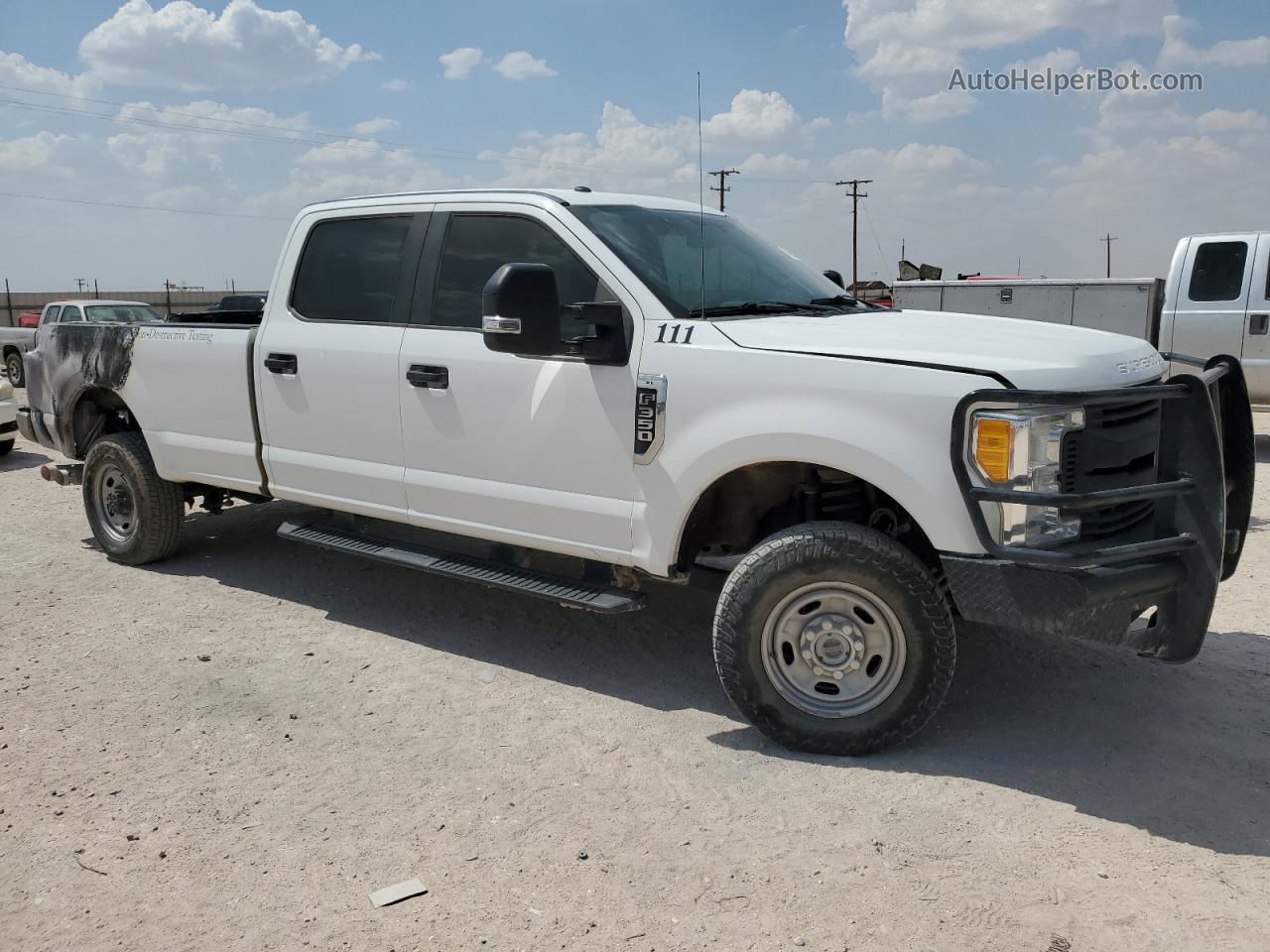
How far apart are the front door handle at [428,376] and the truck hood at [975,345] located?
1312 millimetres

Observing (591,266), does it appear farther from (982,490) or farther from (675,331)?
(982,490)

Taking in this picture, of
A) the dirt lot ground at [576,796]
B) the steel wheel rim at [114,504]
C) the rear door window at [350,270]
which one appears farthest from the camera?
the steel wheel rim at [114,504]

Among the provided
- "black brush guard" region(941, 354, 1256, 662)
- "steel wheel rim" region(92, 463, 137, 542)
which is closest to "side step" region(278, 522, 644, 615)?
"black brush guard" region(941, 354, 1256, 662)

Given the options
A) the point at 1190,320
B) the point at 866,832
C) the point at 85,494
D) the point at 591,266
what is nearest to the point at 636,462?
the point at 591,266

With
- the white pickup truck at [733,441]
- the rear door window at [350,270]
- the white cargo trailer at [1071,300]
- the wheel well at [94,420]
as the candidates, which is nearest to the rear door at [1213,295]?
the white cargo trailer at [1071,300]

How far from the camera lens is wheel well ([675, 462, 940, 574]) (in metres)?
4.12

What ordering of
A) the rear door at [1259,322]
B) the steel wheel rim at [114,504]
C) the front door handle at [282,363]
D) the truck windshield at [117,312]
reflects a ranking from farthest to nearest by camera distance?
the truck windshield at [117,312], the rear door at [1259,322], the steel wheel rim at [114,504], the front door handle at [282,363]

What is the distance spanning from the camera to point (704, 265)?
470cm

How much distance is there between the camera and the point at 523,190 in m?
4.85

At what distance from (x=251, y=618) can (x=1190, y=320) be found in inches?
375

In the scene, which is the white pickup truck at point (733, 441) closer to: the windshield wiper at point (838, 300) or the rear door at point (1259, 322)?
the windshield wiper at point (838, 300)

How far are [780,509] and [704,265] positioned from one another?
1112 mm

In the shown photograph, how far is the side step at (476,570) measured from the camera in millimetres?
4391

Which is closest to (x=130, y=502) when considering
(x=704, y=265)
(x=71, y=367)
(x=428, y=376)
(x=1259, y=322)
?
(x=71, y=367)
